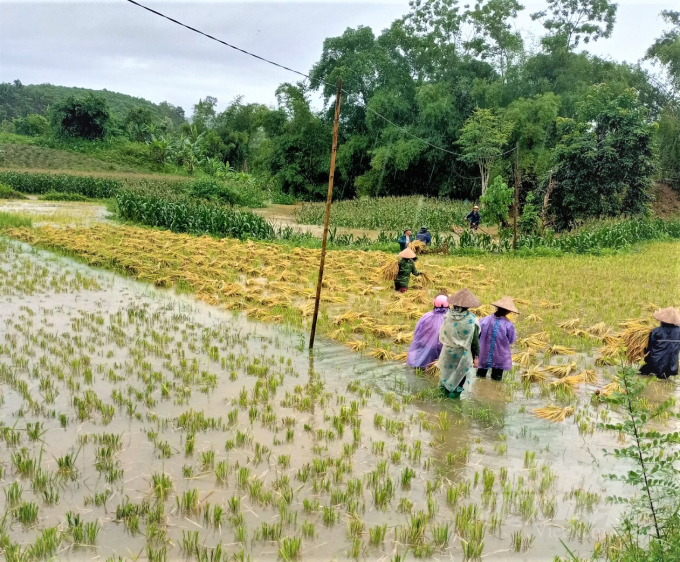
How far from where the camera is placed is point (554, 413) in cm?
474

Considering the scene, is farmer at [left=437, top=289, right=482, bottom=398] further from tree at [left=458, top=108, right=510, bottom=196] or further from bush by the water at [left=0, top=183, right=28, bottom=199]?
bush by the water at [left=0, top=183, right=28, bottom=199]

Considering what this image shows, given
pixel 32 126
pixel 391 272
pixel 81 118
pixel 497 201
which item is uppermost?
pixel 81 118

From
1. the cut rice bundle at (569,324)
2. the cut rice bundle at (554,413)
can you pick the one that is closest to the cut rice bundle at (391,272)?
the cut rice bundle at (569,324)

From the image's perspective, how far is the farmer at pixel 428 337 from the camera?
18.3ft

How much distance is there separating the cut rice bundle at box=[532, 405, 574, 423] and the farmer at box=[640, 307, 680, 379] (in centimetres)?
155

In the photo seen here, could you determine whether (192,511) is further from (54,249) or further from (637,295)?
(54,249)

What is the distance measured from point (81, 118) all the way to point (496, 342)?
4466 centimetres

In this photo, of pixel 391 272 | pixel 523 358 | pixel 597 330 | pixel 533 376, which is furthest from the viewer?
pixel 391 272

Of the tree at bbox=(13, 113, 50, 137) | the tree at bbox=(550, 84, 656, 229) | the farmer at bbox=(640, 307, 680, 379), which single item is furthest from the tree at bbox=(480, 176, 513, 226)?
the tree at bbox=(13, 113, 50, 137)

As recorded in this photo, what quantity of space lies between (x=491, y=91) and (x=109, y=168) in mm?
25652

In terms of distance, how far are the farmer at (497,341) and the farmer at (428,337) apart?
0.43 metres

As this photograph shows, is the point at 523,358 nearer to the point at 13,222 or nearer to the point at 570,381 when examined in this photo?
the point at 570,381

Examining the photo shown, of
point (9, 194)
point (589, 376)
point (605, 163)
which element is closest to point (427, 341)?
point (589, 376)

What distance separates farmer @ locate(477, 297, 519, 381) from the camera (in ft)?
18.1
